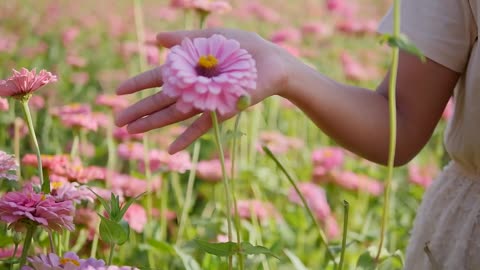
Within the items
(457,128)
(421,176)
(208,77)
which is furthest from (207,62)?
(421,176)

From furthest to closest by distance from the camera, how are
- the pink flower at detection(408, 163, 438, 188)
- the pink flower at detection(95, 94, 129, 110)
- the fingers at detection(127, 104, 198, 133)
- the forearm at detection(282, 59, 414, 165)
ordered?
the pink flower at detection(408, 163, 438, 188)
the pink flower at detection(95, 94, 129, 110)
the forearm at detection(282, 59, 414, 165)
the fingers at detection(127, 104, 198, 133)

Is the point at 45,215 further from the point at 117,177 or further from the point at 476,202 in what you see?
the point at 117,177

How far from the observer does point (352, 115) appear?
2.59 ft

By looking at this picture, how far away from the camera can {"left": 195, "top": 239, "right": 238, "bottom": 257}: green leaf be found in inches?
25.4

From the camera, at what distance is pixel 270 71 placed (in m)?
0.64

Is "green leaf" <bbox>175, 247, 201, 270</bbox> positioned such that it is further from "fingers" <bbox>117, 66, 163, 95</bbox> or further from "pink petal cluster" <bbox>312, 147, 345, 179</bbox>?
"pink petal cluster" <bbox>312, 147, 345, 179</bbox>

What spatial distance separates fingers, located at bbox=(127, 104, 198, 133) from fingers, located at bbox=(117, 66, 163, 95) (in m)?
0.02

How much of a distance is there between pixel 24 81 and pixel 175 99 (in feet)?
0.37

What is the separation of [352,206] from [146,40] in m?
0.46

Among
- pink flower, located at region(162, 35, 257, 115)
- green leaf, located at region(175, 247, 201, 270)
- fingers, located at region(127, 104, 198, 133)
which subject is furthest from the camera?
green leaf, located at region(175, 247, 201, 270)

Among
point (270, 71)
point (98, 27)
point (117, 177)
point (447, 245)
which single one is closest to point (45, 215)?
point (270, 71)

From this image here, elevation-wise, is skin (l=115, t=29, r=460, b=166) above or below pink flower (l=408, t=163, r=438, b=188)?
above

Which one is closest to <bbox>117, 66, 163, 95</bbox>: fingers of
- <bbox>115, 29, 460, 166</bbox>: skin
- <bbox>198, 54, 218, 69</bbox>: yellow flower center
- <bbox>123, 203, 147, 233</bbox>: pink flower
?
<bbox>115, 29, 460, 166</bbox>: skin

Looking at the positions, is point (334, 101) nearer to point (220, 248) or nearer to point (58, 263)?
point (220, 248)
